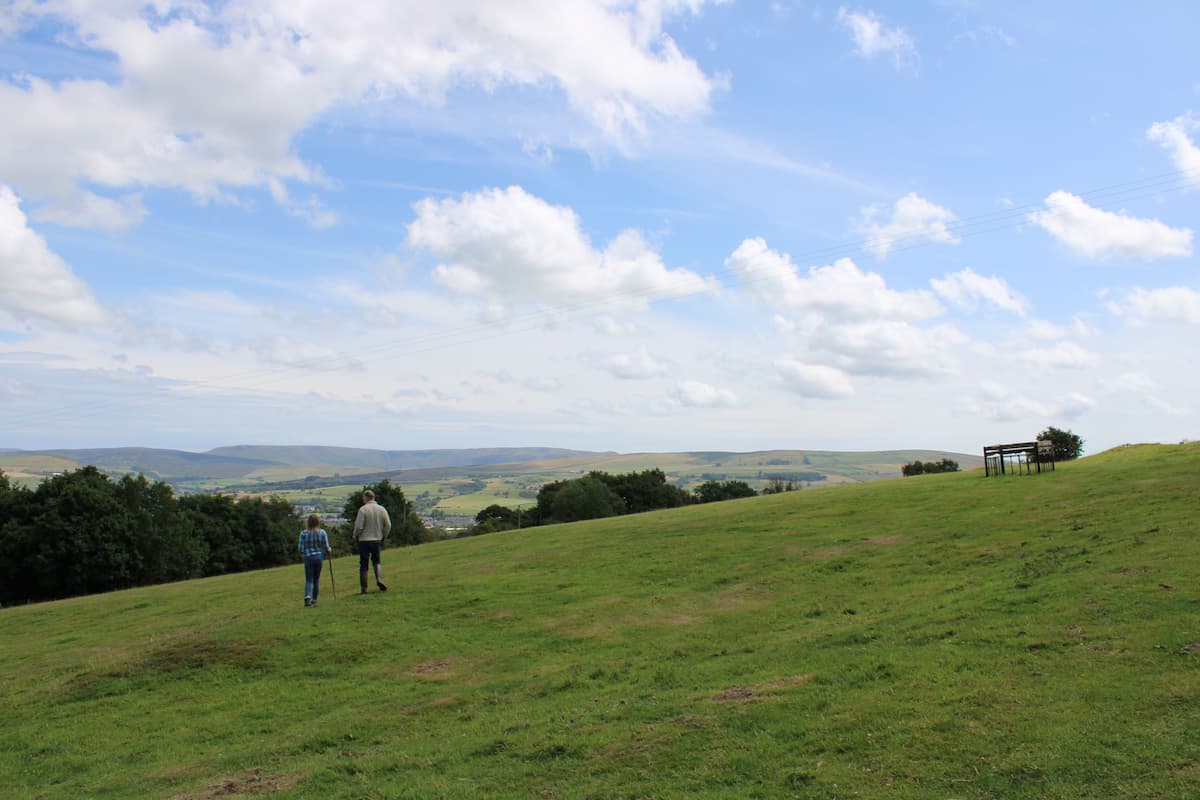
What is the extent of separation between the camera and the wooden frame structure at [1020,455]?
1395 inches

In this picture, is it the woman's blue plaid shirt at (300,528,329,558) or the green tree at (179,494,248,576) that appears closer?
the woman's blue plaid shirt at (300,528,329,558)

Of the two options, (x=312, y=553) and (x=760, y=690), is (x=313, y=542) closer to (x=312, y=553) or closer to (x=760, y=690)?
(x=312, y=553)

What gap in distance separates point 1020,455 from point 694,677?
98.0ft

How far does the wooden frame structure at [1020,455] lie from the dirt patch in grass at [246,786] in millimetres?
33794

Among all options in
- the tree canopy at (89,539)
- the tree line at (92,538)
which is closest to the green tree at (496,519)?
the tree line at (92,538)

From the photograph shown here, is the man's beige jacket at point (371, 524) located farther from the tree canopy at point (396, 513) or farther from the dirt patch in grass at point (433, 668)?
the tree canopy at point (396, 513)

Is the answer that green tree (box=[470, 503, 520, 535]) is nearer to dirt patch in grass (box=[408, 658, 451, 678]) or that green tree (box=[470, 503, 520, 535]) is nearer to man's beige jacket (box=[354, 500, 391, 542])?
man's beige jacket (box=[354, 500, 391, 542])

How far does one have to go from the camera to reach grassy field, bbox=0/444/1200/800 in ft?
28.2

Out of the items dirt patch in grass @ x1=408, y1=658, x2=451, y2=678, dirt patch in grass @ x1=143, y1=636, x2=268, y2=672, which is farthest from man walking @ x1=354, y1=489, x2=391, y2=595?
dirt patch in grass @ x1=408, y1=658, x2=451, y2=678

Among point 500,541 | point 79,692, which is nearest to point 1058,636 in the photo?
point 79,692

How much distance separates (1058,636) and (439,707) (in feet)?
32.0

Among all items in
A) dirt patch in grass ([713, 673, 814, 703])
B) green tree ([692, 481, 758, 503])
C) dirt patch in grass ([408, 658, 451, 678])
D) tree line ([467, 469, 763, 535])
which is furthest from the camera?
green tree ([692, 481, 758, 503])

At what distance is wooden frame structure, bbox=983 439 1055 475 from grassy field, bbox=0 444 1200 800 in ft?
31.9

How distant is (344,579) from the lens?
2833 centimetres
